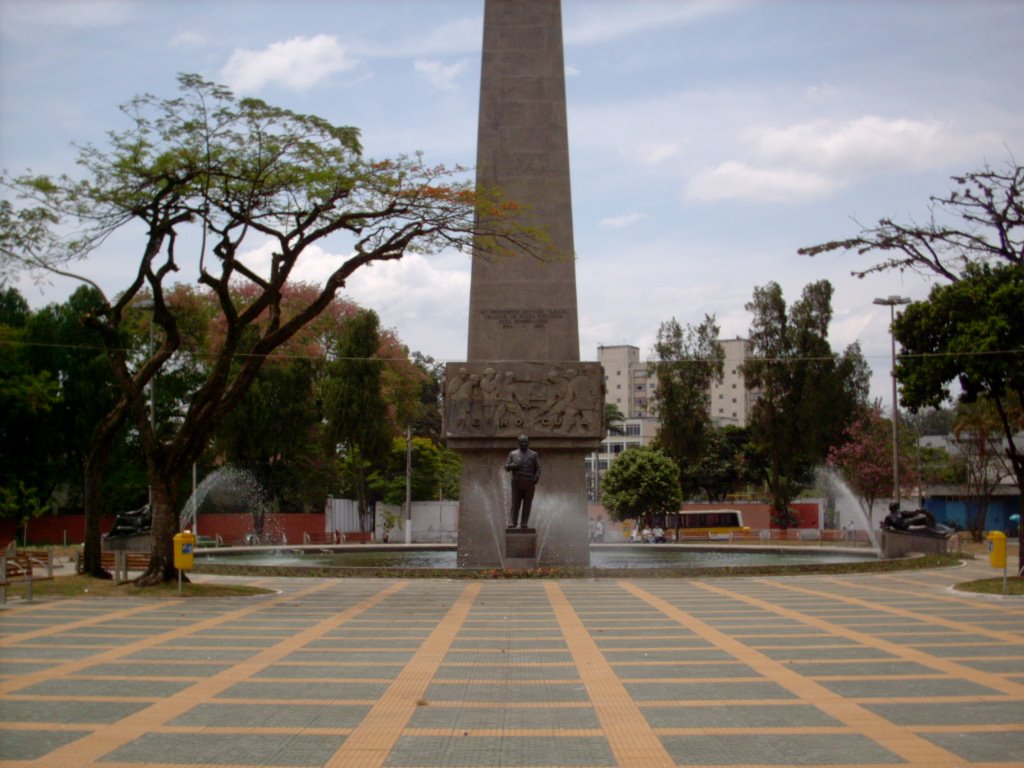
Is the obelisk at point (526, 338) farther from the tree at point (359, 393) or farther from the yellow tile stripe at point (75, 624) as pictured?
the tree at point (359, 393)

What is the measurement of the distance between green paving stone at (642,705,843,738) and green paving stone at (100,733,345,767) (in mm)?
2517

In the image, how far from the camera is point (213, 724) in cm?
837

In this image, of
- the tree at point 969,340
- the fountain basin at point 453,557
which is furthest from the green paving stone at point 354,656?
the tree at point 969,340

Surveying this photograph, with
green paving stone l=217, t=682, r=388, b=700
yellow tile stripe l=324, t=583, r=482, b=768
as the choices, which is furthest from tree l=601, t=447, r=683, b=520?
green paving stone l=217, t=682, r=388, b=700

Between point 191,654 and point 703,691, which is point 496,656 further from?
point 191,654

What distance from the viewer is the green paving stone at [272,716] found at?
8.39 metres

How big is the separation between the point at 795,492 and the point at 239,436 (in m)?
31.3

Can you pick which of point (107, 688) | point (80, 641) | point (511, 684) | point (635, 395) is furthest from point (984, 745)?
point (635, 395)

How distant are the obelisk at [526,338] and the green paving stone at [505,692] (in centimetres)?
1566

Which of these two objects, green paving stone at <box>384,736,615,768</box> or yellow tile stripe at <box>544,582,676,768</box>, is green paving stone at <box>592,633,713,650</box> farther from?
green paving stone at <box>384,736,615,768</box>

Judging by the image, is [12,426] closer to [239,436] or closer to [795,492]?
[239,436]

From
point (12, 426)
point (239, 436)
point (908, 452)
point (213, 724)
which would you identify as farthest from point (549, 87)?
point (908, 452)

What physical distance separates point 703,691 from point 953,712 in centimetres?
204

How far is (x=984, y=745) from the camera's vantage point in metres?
7.73
